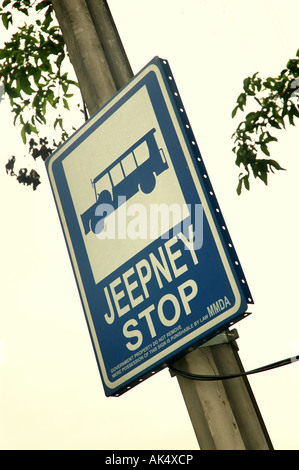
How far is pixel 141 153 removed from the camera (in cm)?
212

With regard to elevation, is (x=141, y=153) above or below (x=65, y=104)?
below

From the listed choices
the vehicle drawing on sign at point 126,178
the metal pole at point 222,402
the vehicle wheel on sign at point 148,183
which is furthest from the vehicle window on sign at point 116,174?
the metal pole at point 222,402

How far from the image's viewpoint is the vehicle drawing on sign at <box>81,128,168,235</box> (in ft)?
6.73

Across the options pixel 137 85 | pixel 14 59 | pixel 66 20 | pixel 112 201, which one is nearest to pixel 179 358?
pixel 112 201

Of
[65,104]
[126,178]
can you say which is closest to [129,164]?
[126,178]

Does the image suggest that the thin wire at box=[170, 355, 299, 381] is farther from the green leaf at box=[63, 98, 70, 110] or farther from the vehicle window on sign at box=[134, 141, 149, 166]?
the green leaf at box=[63, 98, 70, 110]

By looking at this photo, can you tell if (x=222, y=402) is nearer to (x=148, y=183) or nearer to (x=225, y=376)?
(x=225, y=376)

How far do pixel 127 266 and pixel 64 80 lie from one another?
2.80 m

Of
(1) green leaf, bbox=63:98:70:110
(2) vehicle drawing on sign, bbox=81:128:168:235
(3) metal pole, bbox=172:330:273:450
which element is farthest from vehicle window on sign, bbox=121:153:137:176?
(1) green leaf, bbox=63:98:70:110

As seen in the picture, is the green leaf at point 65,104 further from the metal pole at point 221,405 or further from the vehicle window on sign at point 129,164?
the metal pole at point 221,405

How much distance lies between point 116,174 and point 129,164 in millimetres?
73

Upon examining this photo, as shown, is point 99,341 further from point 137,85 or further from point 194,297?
point 137,85

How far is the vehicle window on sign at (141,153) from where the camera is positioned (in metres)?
2.10

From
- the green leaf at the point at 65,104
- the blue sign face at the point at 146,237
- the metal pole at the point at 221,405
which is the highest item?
the green leaf at the point at 65,104
